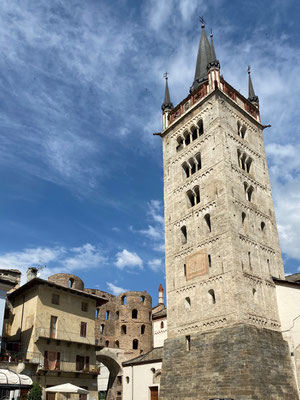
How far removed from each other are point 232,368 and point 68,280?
28.9m

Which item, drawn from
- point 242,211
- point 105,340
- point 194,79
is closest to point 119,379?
point 105,340

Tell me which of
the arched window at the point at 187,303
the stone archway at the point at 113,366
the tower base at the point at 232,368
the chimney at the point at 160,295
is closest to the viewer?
the tower base at the point at 232,368

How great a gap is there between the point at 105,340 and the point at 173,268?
23.5 m

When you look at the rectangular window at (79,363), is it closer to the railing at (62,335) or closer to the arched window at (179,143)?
the railing at (62,335)

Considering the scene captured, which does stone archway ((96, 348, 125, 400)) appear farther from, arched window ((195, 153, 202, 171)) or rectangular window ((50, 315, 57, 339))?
arched window ((195, 153, 202, 171))

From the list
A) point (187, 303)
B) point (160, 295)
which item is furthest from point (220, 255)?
point (160, 295)

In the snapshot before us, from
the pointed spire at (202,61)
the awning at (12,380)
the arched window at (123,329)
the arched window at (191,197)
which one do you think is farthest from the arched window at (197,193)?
the arched window at (123,329)

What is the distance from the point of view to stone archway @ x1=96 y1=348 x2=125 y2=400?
4606 cm

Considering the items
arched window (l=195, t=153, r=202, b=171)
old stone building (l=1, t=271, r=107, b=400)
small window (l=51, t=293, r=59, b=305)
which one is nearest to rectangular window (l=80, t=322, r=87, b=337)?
old stone building (l=1, t=271, r=107, b=400)

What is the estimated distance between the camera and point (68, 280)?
158 ft

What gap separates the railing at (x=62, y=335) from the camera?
27.9m

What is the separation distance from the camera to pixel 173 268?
32.5 meters

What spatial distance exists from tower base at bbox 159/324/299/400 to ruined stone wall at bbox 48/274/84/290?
74.5ft

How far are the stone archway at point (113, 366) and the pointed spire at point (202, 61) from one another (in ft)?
110
